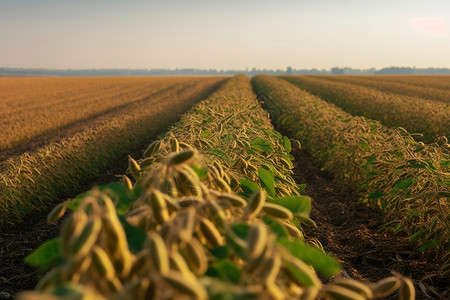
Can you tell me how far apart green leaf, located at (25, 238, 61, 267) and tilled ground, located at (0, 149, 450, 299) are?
2.74 meters

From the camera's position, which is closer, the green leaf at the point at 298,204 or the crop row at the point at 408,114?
the green leaf at the point at 298,204

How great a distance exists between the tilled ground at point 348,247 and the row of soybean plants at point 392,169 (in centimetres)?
24

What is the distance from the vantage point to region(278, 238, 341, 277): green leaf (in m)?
0.87

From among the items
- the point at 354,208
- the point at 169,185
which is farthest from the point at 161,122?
the point at 169,185

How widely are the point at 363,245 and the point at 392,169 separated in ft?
3.84

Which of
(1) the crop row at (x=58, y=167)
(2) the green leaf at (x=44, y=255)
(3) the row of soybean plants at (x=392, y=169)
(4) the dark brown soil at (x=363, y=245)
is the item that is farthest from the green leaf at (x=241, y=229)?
(1) the crop row at (x=58, y=167)

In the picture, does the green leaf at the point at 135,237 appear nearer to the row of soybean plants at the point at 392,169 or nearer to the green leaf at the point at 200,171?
the green leaf at the point at 200,171

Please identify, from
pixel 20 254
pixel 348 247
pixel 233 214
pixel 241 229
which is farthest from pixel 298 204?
pixel 20 254

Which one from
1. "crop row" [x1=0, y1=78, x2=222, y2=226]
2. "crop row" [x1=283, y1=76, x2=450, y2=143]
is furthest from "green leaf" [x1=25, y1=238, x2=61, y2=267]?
"crop row" [x1=283, y1=76, x2=450, y2=143]

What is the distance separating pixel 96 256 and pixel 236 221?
1.41 feet

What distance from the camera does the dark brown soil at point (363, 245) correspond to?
3.65 m

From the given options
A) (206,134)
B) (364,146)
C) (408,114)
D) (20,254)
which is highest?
(206,134)

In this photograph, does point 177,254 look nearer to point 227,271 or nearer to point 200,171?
point 227,271

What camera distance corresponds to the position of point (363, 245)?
4.60m
